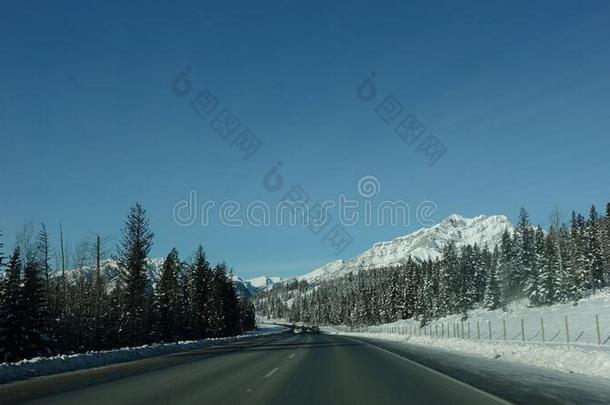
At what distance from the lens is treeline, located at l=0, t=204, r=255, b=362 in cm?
3406

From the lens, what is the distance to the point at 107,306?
5525 cm

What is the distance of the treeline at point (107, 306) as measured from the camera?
34.1 metres

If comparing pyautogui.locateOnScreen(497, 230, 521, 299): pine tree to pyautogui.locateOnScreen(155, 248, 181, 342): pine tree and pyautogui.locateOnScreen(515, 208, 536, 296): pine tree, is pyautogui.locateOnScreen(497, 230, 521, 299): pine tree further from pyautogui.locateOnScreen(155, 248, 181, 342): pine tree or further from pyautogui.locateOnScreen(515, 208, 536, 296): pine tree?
pyautogui.locateOnScreen(155, 248, 181, 342): pine tree

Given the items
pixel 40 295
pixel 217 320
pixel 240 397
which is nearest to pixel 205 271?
pixel 217 320

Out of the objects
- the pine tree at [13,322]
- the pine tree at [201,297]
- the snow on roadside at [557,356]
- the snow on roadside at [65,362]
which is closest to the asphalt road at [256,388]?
the snow on roadside at [65,362]

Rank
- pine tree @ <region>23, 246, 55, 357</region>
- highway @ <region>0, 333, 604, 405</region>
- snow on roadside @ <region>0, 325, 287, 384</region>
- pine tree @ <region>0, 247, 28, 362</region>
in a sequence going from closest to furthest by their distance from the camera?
1. highway @ <region>0, 333, 604, 405</region>
2. snow on roadside @ <region>0, 325, 287, 384</region>
3. pine tree @ <region>0, 247, 28, 362</region>
4. pine tree @ <region>23, 246, 55, 357</region>

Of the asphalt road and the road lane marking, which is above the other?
the asphalt road

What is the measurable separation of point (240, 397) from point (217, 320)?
71691 mm

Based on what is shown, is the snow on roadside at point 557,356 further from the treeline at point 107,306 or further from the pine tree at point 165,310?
the pine tree at point 165,310

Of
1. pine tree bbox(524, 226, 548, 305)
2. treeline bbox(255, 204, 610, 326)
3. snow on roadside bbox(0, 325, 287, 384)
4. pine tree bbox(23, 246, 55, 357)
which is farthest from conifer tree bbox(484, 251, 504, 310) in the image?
pine tree bbox(23, 246, 55, 357)

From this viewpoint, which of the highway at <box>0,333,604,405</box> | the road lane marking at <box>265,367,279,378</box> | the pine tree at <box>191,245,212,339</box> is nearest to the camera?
the highway at <box>0,333,604,405</box>

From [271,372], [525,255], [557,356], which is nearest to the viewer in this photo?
[271,372]

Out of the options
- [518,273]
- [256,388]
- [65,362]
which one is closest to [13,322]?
[65,362]

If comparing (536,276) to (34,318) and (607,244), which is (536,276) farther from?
(34,318)
